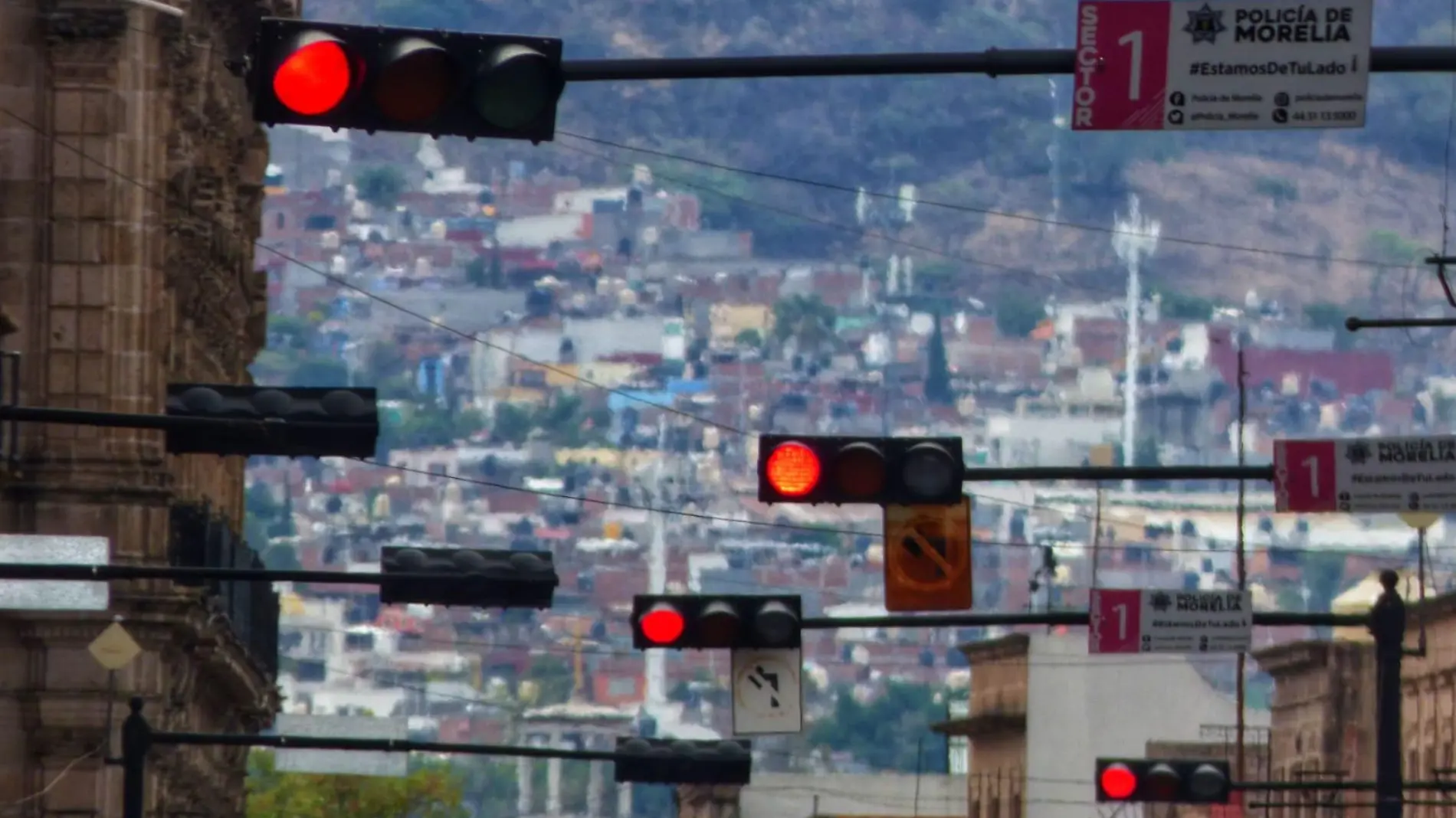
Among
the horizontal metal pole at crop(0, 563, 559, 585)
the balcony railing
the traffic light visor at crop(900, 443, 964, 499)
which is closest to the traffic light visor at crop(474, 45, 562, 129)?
the horizontal metal pole at crop(0, 563, 559, 585)

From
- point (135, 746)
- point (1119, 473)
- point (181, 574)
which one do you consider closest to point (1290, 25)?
point (1119, 473)

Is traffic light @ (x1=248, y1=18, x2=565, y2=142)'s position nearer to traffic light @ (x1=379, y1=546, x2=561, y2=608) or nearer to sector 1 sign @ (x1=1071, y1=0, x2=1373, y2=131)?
sector 1 sign @ (x1=1071, y1=0, x2=1373, y2=131)

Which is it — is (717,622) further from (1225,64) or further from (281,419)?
(1225,64)

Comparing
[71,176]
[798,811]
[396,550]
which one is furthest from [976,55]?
[798,811]

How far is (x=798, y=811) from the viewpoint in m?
168

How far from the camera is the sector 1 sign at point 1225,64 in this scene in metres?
18.8

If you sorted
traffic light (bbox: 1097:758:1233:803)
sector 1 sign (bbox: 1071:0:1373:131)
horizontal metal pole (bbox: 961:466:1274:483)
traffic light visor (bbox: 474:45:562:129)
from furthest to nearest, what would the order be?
1. traffic light (bbox: 1097:758:1233:803)
2. horizontal metal pole (bbox: 961:466:1274:483)
3. sector 1 sign (bbox: 1071:0:1373:131)
4. traffic light visor (bbox: 474:45:562:129)

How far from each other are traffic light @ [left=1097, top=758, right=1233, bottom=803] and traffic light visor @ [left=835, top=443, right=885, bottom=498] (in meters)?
11.6

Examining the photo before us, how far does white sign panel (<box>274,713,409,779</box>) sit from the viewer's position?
407 ft

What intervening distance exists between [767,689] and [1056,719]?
342 feet

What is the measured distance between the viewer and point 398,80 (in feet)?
59.6

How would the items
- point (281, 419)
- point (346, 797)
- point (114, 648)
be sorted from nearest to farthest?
point (281, 419)
point (114, 648)
point (346, 797)

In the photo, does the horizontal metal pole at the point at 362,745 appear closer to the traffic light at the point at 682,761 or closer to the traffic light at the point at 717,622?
the traffic light at the point at 682,761

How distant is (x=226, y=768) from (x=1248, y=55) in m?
39.2
